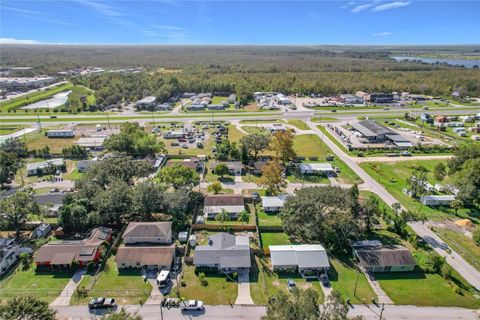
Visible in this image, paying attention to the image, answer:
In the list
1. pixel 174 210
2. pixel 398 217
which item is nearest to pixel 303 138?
pixel 398 217

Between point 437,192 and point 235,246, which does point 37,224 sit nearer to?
point 235,246

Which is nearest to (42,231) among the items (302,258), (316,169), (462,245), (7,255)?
(7,255)

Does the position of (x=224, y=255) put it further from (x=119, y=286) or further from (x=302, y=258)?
(x=119, y=286)

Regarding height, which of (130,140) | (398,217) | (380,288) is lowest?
(380,288)

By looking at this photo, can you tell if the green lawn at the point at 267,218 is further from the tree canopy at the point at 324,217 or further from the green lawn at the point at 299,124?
the green lawn at the point at 299,124

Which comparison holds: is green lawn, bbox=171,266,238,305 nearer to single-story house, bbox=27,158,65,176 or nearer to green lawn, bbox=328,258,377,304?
green lawn, bbox=328,258,377,304

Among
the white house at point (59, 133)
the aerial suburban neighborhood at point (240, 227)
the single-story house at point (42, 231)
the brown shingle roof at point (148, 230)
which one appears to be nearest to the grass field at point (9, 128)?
the aerial suburban neighborhood at point (240, 227)

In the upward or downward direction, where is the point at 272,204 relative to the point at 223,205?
downward
